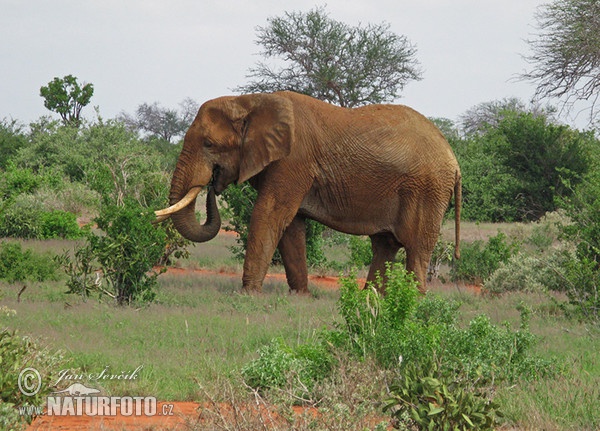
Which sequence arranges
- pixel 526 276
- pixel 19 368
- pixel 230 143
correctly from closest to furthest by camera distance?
pixel 19 368 → pixel 230 143 → pixel 526 276

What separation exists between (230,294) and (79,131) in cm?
2750

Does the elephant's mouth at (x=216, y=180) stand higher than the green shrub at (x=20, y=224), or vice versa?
the elephant's mouth at (x=216, y=180)

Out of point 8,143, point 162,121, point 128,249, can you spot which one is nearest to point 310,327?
point 128,249

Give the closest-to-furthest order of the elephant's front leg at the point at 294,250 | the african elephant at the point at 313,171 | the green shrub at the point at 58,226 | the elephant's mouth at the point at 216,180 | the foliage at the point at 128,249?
the foliage at the point at 128,249, the african elephant at the point at 313,171, the elephant's mouth at the point at 216,180, the elephant's front leg at the point at 294,250, the green shrub at the point at 58,226

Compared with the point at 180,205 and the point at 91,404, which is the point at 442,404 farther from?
the point at 180,205

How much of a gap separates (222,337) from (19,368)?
3.04 meters

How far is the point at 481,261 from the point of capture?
15.6 meters

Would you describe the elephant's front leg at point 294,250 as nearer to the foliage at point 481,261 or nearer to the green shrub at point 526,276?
the green shrub at point 526,276

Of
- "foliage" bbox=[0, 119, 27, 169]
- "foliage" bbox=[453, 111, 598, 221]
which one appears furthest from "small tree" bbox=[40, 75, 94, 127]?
"foliage" bbox=[453, 111, 598, 221]

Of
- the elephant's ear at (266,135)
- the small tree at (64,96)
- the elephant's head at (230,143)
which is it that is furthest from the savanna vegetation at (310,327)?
the small tree at (64,96)

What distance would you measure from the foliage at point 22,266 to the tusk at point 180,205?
282 centimetres

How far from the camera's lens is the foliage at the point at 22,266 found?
12.3 metres

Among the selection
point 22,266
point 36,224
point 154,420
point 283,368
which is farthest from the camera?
point 36,224

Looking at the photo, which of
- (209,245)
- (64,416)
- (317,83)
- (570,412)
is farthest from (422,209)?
(317,83)
